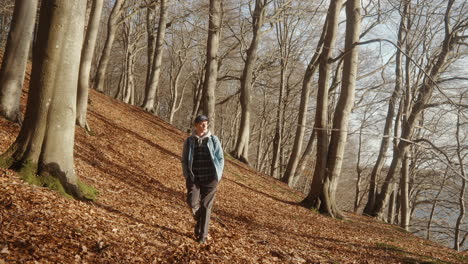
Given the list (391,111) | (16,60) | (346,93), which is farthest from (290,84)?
(16,60)

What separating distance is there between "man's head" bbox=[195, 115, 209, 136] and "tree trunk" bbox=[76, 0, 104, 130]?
5205 mm

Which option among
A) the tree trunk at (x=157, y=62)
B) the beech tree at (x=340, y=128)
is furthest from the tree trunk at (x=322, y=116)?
the tree trunk at (x=157, y=62)

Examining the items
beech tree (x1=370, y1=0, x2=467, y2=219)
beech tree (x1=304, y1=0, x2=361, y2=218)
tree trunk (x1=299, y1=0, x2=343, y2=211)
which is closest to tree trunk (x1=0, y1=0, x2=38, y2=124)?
tree trunk (x1=299, y1=0, x2=343, y2=211)

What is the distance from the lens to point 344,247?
265 inches

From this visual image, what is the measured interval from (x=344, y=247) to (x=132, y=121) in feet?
30.9

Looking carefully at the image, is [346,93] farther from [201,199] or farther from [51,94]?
[51,94]

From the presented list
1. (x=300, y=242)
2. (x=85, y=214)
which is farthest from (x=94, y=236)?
(x=300, y=242)

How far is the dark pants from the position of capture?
15.5 feet

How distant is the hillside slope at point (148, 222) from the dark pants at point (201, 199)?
12.4 inches

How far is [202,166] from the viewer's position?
15.5 feet

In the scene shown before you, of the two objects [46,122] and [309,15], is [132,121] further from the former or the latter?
[309,15]

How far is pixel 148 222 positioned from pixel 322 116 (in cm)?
670

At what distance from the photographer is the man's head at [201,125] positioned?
15.2 ft

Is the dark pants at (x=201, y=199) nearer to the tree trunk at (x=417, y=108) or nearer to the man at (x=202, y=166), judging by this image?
the man at (x=202, y=166)
